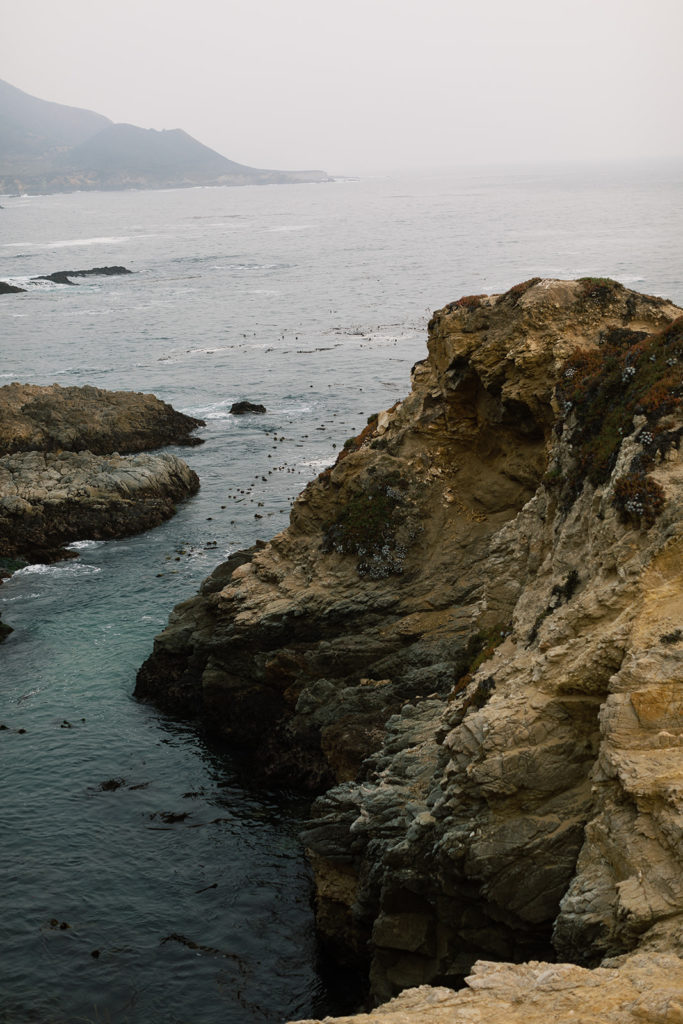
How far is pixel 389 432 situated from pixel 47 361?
245ft

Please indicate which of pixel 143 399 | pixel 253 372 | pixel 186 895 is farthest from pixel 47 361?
pixel 186 895

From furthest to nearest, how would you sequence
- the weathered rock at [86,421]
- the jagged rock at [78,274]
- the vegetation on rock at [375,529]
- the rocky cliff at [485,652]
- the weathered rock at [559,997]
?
the jagged rock at [78,274]
the weathered rock at [86,421]
the vegetation on rock at [375,529]
the rocky cliff at [485,652]
the weathered rock at [559,997]

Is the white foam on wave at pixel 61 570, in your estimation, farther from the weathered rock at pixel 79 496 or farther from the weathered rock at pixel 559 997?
the weathered rock at pixel 559 997

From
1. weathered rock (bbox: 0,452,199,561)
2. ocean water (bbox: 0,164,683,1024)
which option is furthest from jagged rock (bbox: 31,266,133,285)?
weathered rock (bbox: 0,452,199,561)

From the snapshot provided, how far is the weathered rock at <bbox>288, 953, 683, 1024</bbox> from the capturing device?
40.1ft

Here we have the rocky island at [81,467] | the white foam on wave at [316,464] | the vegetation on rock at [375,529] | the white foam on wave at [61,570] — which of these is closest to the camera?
the vegetation on rock at [375,529]

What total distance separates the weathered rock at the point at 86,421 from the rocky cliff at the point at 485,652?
33149mm

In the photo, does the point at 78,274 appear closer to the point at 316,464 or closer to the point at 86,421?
the point at 86,421

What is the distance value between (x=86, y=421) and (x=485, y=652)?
188 feet

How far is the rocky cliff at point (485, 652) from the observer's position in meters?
16.7

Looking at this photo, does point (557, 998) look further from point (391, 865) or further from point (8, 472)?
point (8, 472)

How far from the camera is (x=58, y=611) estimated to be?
159 feet

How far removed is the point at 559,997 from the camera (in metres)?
13.2

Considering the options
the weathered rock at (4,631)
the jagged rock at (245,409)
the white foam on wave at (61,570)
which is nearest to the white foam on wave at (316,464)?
the jagged rock at (245,409)
